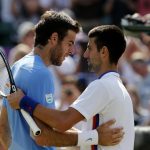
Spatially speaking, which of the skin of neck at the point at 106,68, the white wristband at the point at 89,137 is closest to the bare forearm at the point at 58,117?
the white wristband at the point at 89,137

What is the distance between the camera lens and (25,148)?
20.8 ft

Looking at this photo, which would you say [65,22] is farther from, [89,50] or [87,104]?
[87,104]

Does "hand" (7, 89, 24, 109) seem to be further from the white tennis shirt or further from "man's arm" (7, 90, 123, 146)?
the white tennis shirt

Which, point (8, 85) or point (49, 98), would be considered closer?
point (49, 98)

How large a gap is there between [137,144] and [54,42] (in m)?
2.91

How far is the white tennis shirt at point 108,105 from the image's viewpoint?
19.7 ft

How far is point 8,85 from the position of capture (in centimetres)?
637

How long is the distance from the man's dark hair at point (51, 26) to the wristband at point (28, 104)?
630 millimetres

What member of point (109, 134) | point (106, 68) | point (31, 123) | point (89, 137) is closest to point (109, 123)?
point (109, 134)

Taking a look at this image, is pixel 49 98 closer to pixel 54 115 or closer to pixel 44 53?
pixel 54 115

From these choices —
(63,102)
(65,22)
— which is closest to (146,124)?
(63,102)

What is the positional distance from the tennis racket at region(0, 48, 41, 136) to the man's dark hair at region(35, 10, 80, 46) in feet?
1.16

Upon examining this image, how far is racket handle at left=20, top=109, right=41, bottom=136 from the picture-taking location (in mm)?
6008

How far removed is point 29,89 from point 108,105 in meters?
0.66
